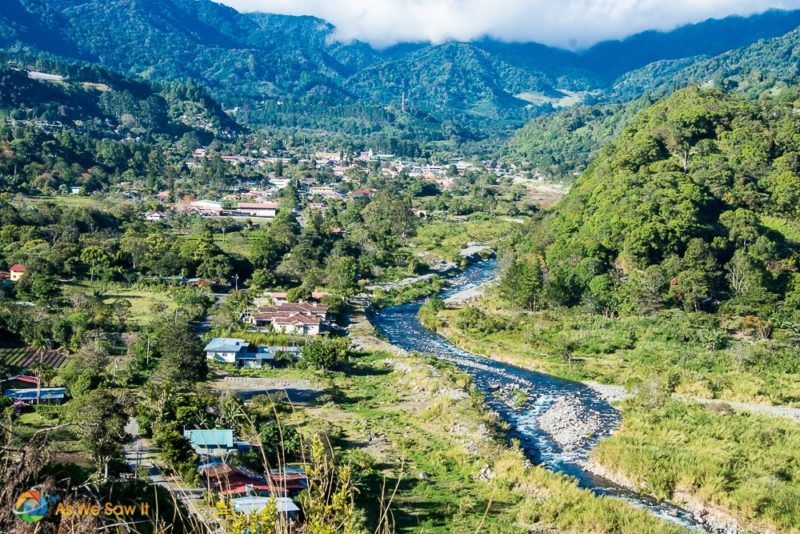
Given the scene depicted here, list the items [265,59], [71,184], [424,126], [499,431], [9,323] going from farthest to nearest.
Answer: [265,59], [424,126], [71,184], [9,323], [499,431]

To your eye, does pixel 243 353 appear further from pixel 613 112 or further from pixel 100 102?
pixel 613 112

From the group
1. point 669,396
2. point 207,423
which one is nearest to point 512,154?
point 669,396

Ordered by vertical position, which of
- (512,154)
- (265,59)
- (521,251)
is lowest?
(521,251)

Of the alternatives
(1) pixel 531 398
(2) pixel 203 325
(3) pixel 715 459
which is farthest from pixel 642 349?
(2) pixel 203 325

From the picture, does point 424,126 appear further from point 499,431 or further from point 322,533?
point 322,533

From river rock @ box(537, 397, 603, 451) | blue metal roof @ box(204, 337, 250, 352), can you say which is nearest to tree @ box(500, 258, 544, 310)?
river rock @ box(537, 397, 603, 451)

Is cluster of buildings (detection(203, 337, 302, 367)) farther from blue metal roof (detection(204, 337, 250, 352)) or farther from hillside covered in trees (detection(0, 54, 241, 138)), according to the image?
hillside covered in trees (detection(0, 54, 241, 138))

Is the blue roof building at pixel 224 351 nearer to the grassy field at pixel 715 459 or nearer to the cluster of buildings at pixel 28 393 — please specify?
the cluster of buildings at pixel 28 393
